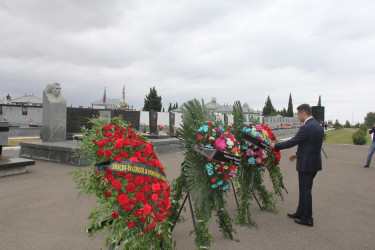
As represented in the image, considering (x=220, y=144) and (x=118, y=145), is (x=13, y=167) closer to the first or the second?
(x=118, y=145)

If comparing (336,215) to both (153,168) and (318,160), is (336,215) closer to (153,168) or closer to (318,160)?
(318,160)

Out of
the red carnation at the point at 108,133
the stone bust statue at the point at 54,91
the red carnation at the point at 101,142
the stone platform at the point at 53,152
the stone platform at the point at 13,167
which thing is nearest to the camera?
the red carnation at the point at 101,142

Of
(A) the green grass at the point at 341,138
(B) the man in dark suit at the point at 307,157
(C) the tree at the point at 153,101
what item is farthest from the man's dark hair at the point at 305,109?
(C) the tree at the point at 153,101

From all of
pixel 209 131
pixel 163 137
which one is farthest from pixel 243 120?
pixel 163 137

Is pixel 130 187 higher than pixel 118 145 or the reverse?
the reverse

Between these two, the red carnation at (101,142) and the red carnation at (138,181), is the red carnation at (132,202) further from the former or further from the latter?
the red carnation at (101,142)

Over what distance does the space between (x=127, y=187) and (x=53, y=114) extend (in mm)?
9201

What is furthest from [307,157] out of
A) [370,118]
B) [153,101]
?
[370,118]

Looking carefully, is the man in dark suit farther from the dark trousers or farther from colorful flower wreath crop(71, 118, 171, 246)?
colorful flower wreath crop(71, 118, 171, 246)

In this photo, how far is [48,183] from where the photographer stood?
6113 mm

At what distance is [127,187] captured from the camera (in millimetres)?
2199

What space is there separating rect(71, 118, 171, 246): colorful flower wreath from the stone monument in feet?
28.3

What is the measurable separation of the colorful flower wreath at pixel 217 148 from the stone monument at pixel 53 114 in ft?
28.3

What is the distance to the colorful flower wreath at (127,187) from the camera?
7.14 feet
